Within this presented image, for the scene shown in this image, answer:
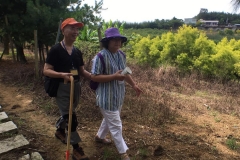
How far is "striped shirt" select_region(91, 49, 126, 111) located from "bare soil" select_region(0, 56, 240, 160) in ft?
2.42

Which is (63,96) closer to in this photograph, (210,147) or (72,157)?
(72,157)

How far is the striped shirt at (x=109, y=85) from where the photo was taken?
2463mm

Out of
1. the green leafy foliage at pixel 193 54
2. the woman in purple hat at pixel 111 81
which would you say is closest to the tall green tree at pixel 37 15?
the green leafy foliage at pixel 193 54

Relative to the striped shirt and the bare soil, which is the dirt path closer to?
the bare soil

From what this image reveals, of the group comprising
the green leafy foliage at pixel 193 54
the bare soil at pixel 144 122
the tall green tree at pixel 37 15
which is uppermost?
the tall green tree at pixel 37 15

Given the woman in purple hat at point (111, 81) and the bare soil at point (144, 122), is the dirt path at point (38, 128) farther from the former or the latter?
the woman in purple hat at point (111, 81)

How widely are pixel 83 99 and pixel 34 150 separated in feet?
6.05

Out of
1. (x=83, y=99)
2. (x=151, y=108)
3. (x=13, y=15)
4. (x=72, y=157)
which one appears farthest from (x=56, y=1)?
(x=72, y=157)

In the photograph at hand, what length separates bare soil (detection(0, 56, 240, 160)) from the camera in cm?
301

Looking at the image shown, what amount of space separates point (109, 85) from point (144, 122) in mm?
1689

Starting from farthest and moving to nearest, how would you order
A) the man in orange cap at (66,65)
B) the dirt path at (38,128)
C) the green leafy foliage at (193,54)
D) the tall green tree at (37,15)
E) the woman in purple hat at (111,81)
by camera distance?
the green leafy foliage at (193,54) → the tall green tree at (37,15) → the dirt path at (38,128) → the woman in purple hat at (111,81) → the man in orange cap at (66,65)

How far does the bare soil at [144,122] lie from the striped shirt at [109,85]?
74cm

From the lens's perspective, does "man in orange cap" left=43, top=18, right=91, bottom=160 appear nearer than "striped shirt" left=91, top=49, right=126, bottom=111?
Yes

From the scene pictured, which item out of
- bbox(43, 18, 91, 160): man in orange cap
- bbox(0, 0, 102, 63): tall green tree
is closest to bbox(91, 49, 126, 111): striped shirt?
bbox(43, 18, 91, 160): man in orange cap
